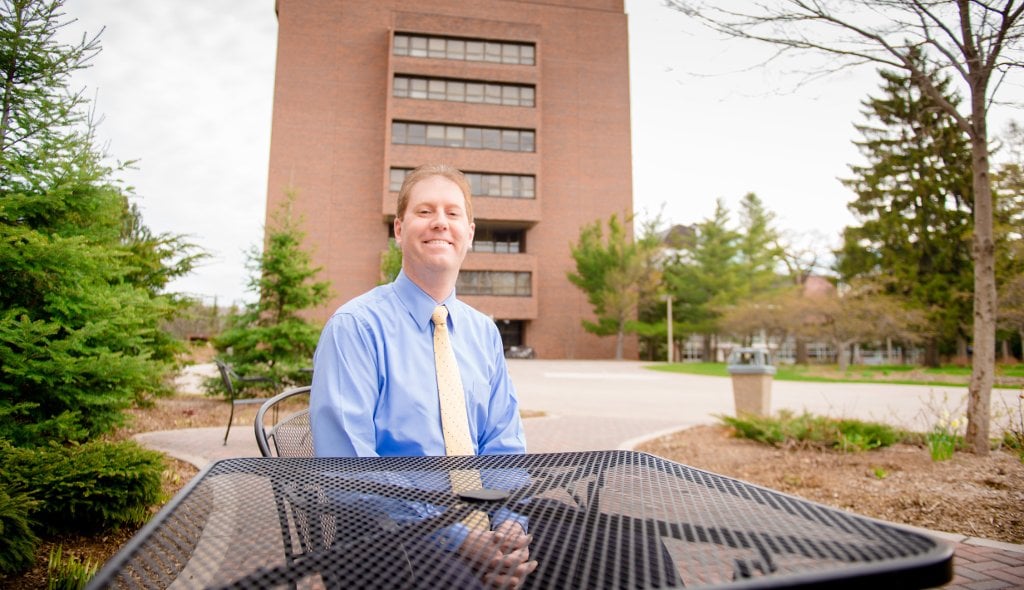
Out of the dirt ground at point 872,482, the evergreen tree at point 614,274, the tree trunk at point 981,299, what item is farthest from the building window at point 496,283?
the tree trunk at point 981,299

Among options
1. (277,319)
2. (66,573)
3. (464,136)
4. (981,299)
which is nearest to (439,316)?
(66,573)

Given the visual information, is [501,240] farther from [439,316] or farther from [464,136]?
[439,316]

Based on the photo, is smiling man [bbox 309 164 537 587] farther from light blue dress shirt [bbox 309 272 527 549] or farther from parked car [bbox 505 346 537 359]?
parked car [bbox 505 346 537 359]

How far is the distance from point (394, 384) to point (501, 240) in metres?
39.2

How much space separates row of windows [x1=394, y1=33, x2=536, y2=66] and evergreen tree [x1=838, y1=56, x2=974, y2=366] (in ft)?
72.7

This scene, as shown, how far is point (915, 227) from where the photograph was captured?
31625 millimetres

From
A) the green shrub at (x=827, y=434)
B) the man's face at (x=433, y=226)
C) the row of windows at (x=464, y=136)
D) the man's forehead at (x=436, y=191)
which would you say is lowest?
the green shrub at (x=827, y=434)

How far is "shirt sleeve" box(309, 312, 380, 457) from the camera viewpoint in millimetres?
1571

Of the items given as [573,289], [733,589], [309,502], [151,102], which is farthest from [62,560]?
[573,289]

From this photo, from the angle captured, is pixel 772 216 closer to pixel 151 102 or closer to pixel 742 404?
pixel 742 404

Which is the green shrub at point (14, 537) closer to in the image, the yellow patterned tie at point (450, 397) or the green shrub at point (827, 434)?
the yellow patterned tie at point (450, 397)

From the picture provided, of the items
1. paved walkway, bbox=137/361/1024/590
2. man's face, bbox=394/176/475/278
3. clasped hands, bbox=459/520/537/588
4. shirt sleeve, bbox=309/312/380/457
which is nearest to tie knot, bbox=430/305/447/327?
man's face, bbox=394/176/475/278

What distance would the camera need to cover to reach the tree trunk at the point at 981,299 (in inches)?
199

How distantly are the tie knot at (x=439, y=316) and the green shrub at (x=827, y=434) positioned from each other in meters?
5.31
